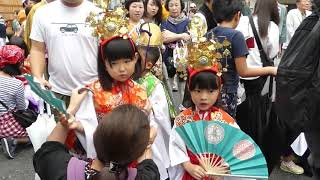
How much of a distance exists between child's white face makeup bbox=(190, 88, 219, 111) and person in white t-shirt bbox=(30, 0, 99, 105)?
0.82 metres

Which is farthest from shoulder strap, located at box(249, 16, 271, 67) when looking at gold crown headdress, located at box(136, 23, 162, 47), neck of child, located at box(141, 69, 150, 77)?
neck of child, located at box(141, 69, 150, 77)

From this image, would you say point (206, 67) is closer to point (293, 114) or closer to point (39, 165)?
point (293, 114)

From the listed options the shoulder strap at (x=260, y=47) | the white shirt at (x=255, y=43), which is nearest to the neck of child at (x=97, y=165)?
the white shirt at (x=255, y=43)

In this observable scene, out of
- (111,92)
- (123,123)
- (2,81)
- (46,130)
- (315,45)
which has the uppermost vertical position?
(315,45)

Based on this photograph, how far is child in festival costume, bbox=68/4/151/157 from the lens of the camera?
2551mm

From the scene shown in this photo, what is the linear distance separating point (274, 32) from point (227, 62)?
39.2 inches

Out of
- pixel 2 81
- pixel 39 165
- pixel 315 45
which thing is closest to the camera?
pixel 39 165

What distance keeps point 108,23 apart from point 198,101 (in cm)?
78

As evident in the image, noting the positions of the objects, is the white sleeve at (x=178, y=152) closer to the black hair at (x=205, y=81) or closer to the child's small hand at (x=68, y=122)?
the black hair at (x=205, y=81)

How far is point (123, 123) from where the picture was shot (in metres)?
1.61

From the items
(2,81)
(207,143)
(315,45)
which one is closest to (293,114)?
(315,45)

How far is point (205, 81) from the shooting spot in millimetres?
2920

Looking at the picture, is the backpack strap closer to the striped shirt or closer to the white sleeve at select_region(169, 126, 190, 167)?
the white sleeve at select_region(169, 126, 190, 167)

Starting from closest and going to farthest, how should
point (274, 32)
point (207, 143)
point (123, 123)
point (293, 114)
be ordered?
point (123, 123)
point (293, 114)
point (207, 143)
point (274, 32)
